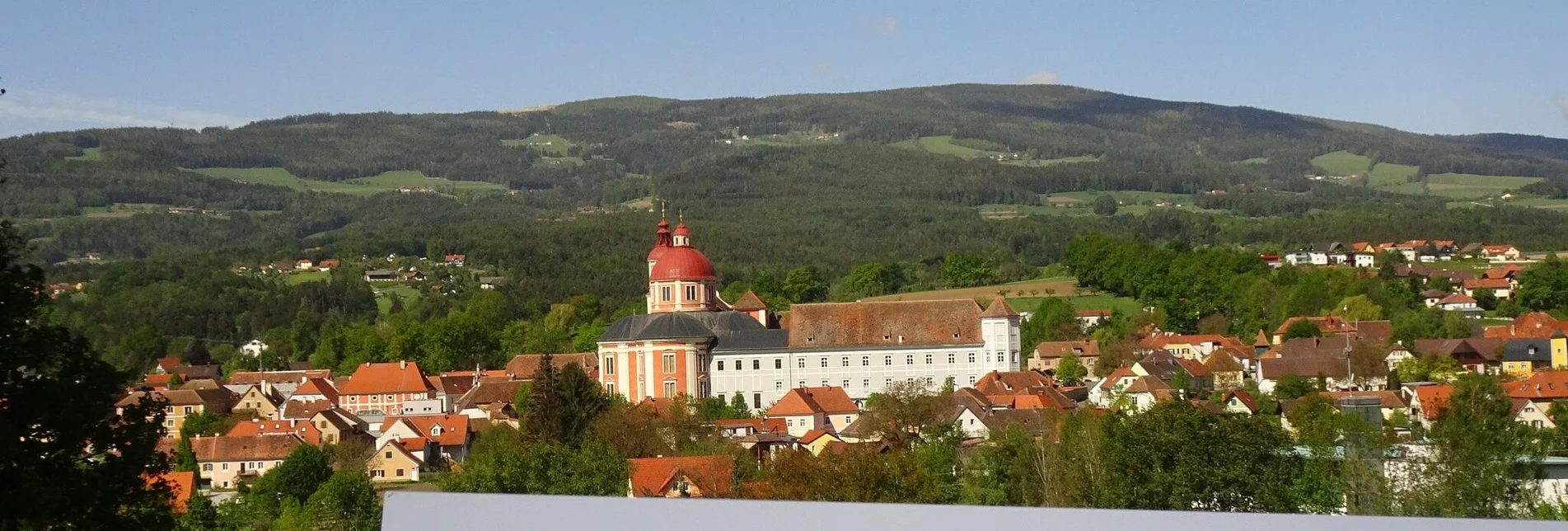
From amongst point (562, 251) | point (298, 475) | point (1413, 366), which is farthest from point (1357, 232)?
point (298, 475)

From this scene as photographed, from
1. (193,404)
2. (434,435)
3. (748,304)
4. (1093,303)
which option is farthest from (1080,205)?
(434,435)

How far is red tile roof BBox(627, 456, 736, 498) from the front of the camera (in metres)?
27.5

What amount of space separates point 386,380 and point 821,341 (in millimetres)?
15858

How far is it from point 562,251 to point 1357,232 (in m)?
51.9

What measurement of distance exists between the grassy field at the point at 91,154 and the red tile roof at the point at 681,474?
141m

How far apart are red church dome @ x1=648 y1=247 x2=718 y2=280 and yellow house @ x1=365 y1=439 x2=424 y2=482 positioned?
1363cm

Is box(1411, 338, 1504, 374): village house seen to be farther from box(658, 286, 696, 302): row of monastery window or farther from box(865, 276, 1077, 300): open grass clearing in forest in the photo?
box(865, 276, 1077, 300): open grass clearing in forest

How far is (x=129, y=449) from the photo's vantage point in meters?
10.5

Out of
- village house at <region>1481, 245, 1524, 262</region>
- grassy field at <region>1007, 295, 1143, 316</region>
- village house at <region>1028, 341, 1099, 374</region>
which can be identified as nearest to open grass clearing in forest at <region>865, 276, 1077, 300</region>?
grassy field at <region>1007, 295, 1143, 316</region>

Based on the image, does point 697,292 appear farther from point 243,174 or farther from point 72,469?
point 243,174

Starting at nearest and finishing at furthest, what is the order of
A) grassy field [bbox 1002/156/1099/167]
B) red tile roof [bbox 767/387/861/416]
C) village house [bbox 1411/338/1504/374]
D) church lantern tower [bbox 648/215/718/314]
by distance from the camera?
red tile roof [bbox 767/387/861/416] → church lantern tower [bbox 648/215/718/314] → village house [bbox 1411/338/1504/374] → grassy field [bbox 1002/156/1099/167]

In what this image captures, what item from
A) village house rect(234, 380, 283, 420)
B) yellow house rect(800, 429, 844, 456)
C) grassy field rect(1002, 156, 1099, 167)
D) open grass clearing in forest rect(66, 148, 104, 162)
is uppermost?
open grass clearing in forest rect(66, 148, 104, 162)

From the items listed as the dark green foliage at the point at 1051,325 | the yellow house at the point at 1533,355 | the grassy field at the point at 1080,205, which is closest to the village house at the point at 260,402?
the dark green foliage at the point at 1051,325

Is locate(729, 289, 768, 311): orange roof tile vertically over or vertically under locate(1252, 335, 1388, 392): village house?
over
